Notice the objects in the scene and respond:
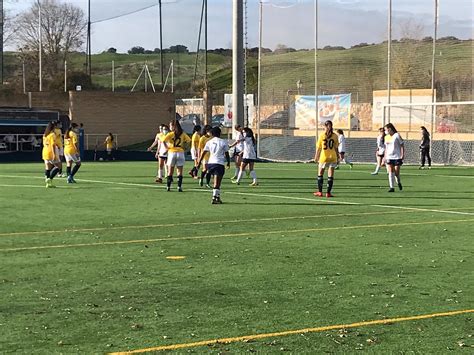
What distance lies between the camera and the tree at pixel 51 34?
208 ft

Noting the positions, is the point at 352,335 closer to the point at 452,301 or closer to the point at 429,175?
the point at 452,301

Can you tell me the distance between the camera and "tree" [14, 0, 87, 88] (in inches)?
2498

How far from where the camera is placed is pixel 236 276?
9.76m

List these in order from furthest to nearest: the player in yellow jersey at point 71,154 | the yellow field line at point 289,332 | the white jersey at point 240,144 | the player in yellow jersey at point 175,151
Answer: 1. the white jersey at point 240,144
2. the player in yellow jersey at point 71,154
3. the player in yellow jersey at point 175,151
4. the yellow field line at point 289,332

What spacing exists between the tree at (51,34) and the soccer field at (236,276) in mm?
46277

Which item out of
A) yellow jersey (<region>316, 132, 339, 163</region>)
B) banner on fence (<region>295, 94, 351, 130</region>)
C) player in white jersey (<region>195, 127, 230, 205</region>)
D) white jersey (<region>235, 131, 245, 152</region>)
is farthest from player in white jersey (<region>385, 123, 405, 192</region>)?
banner on fence (<region>295, 94, 351, 130</region>)

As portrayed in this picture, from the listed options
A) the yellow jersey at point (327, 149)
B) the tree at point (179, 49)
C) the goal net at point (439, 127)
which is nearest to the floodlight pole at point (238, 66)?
Result: the goal net at point (439, 127)

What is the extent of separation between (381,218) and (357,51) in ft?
92.5

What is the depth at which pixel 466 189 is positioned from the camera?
23.4 meters

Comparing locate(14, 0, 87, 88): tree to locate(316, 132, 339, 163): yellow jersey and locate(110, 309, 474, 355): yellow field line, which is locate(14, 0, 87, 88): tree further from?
locate(110, 309, 474, 355): yellow field line

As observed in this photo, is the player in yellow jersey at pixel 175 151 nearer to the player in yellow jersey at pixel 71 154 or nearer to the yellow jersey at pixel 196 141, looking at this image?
the yellow jersey at pixel 196 141

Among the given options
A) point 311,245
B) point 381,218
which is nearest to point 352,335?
point 311,245

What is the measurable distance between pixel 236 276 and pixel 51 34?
61298 millimetres

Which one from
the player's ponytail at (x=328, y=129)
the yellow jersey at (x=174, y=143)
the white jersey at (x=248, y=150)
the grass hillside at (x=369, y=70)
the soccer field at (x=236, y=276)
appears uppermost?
the grass hillside at (x=369, y=70)
